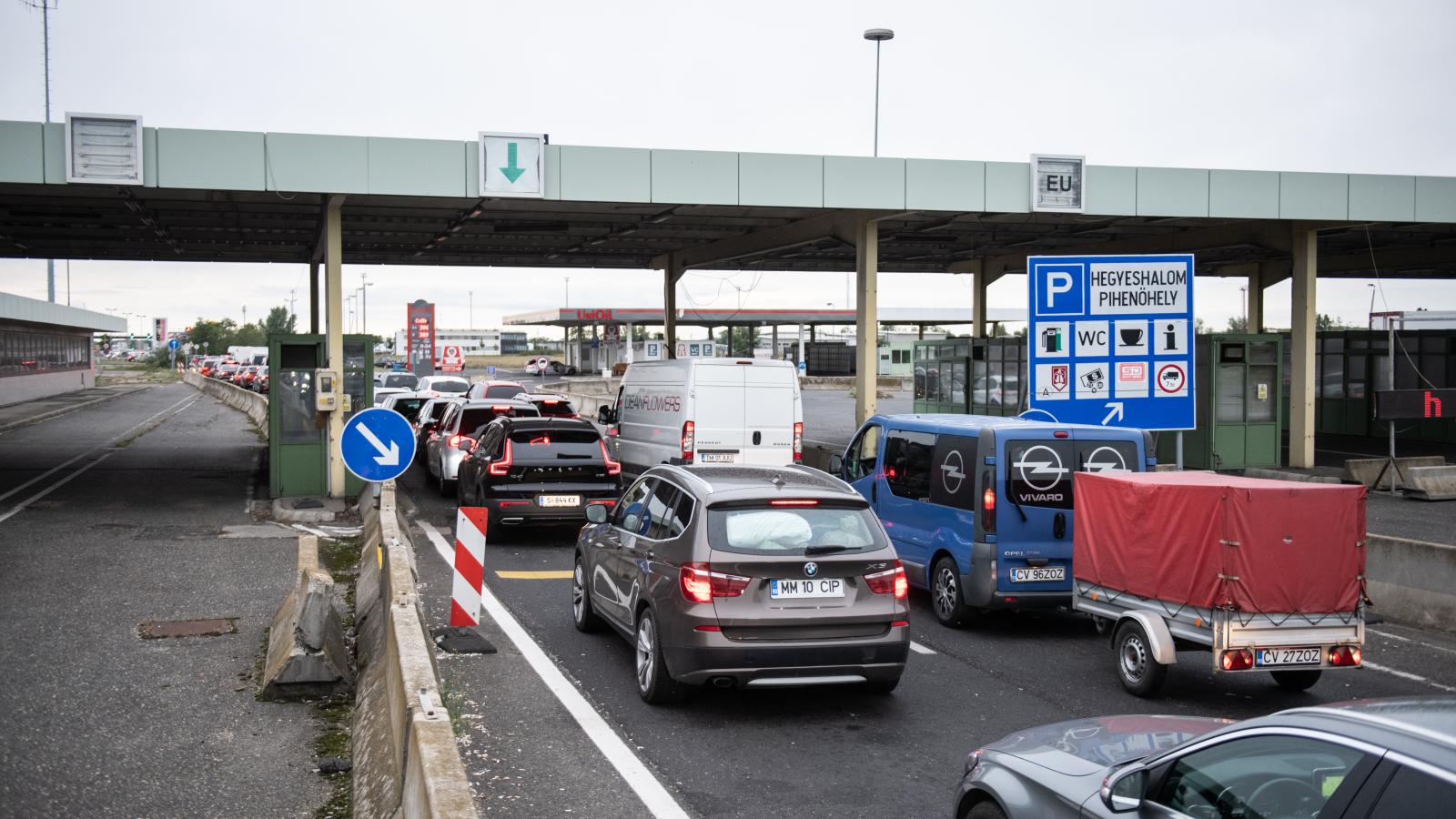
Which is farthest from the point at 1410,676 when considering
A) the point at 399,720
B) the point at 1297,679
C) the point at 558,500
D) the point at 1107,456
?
the point at 558,500

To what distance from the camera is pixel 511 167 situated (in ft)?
63.5

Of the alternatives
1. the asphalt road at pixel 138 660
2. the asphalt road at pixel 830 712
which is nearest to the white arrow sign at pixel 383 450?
the asphalt road at pixel 830 712

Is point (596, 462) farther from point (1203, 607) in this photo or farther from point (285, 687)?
point (1203, 607)

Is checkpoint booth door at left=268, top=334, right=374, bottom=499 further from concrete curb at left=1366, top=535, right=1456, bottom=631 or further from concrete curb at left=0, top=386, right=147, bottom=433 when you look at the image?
concrete curb at left=0, top=386, right=147, bottom=433

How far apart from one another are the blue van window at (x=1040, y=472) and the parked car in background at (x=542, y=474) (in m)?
6.38

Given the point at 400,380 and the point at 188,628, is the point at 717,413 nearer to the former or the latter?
the point at 188,628

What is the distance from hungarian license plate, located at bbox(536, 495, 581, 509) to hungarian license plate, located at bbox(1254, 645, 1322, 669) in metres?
9.50

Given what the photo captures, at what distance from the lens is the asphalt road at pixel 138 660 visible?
7020 mm

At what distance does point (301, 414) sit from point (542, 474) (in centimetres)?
637

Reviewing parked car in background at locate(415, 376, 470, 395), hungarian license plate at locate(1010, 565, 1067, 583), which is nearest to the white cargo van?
hungarian license plate at locate(1010, 565, 1067, 583)

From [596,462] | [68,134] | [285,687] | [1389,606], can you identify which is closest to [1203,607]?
[1389,606]

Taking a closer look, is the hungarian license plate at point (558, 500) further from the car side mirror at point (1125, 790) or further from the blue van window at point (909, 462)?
the car side mirror at point (1125, 790)

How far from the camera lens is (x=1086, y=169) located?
2184 cm

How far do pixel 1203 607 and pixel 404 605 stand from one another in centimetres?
561
